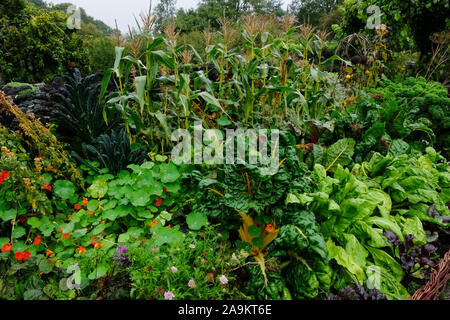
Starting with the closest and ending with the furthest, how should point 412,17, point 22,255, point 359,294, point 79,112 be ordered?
point 359,294
point 22,255
point 79,112
point 412,17

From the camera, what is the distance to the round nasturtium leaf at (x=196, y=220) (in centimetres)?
159

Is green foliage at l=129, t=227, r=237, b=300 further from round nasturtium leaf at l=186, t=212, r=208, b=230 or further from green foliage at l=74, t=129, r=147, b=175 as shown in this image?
green foliage at l=74, t=129, r=147, b=175

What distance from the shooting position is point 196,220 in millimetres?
1630

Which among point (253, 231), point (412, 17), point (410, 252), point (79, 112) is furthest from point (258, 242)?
point (412, 17)

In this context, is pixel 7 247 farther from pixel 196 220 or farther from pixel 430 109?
pixel 430 109

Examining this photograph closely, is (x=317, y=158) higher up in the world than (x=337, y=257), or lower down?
higher up

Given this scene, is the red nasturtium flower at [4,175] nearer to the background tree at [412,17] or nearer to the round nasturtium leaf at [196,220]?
the round nasturtium leaf at [196,220]

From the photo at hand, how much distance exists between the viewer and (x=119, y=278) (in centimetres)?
143

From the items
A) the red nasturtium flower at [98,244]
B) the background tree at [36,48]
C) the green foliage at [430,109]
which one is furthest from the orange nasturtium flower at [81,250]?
the background tree at [36,48]

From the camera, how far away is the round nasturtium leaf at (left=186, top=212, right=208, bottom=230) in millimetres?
1592

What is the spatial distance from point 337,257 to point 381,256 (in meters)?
0.33

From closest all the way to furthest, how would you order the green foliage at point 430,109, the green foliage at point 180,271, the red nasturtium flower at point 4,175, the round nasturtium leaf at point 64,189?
the green foliage at point 180,271, the red nasturtium flower at point 4,175, the round nasturtium leaf at point 64,189, the green foliage at point 430,109
